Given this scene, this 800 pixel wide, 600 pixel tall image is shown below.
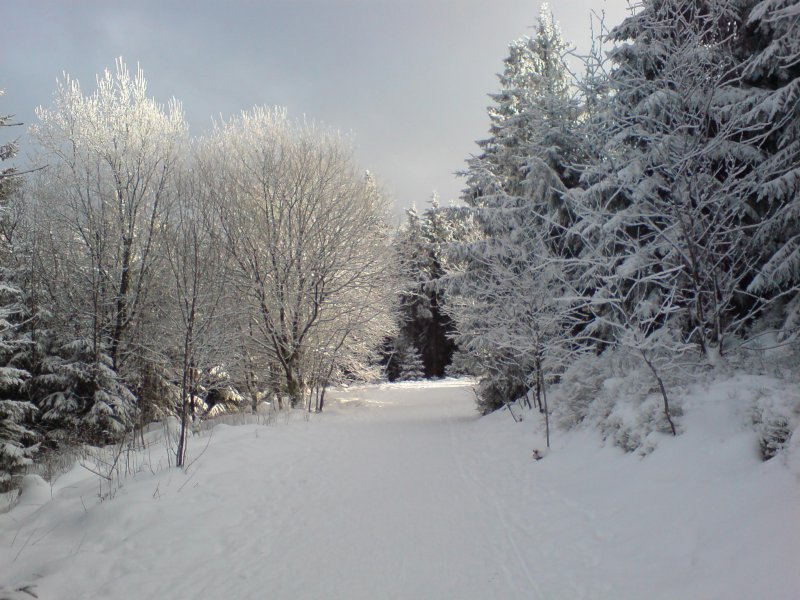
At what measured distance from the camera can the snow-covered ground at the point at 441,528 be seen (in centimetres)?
385

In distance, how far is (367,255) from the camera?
18.0 m

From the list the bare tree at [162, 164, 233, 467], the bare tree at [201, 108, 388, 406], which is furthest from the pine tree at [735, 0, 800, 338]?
the bare tree at [201, 108, 388, 406]

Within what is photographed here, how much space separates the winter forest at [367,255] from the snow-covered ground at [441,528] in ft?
4.03

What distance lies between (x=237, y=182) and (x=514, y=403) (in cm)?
1219

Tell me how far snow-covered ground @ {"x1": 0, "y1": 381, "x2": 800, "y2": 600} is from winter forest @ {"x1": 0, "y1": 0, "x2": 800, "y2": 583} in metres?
1.23

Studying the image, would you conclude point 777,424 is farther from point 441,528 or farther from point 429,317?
point 429,317

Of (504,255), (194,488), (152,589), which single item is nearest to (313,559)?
(152,589)

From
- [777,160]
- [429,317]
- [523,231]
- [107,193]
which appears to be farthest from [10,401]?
[429,317]

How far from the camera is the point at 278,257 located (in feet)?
56.1

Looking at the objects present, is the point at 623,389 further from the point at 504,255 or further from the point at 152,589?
the point at 152,589

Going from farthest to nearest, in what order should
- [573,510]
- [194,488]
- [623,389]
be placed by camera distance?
[623,389], [194,488], [573,510]

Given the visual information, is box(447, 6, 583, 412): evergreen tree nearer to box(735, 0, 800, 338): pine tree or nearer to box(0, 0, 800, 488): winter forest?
box(0, 0, 800, 488): winter forest

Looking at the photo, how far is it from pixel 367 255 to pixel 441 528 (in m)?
13.3

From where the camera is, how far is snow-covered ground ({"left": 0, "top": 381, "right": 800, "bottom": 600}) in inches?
152
